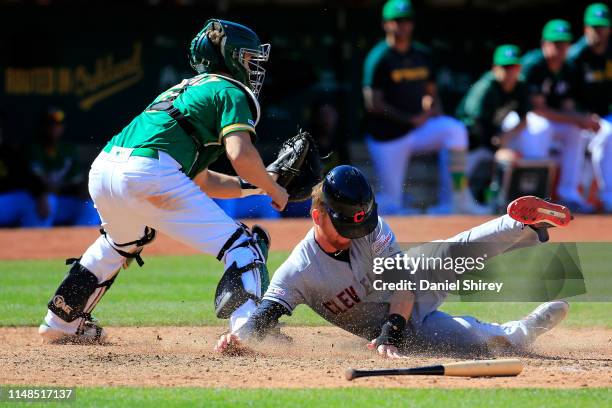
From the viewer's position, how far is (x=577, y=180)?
511 inches

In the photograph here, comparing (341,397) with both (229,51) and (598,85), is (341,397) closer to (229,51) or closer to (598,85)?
(229,51)

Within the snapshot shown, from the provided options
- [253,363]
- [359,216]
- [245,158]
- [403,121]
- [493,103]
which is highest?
[245,158]

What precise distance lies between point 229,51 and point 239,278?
1.20 m

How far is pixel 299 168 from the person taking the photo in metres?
5.82

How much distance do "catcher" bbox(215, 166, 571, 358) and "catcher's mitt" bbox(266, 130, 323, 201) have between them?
1.37ft

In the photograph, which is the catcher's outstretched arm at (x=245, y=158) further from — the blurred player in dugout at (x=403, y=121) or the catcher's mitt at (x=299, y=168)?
the blurred player in dugout at (x=403, y=121)

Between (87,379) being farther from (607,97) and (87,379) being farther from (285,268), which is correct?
(607,97)

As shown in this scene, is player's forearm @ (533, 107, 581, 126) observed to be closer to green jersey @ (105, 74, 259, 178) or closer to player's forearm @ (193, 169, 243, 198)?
player's forearm @ (193, 169, 243, 198)

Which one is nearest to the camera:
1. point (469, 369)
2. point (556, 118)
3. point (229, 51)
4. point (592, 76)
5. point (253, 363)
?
point (469, 369)

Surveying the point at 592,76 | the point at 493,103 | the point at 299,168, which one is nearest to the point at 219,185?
the point at 299,168

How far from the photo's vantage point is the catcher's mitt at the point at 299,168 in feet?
19.0

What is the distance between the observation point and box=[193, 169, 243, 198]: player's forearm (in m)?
6.02

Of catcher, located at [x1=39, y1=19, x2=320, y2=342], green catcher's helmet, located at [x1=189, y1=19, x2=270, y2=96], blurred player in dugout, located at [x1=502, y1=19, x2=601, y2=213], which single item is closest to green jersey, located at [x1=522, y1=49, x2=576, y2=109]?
blurred player in dugout, located at [x1=502, y1=19, x2=601, y2=213]

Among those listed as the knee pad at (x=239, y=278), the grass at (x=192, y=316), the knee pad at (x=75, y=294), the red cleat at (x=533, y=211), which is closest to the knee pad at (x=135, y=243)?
the knee pad at (x=75, y=294)
